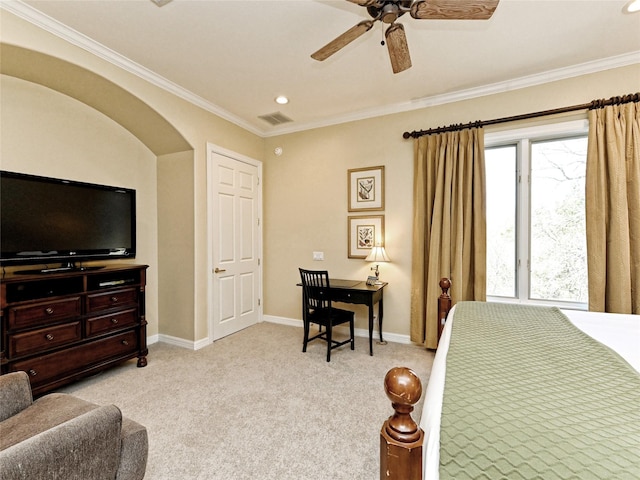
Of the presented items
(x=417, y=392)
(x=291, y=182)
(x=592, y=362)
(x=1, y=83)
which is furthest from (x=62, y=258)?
(x=592, y=362)

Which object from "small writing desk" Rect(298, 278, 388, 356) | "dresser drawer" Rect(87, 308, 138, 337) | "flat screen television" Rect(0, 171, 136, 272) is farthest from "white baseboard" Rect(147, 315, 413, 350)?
"flat screen television" Rect(0, 171, 136, 272)

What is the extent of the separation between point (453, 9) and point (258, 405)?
2.89 m

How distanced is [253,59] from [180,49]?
2.02 feet

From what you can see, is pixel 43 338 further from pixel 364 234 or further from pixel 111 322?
pixel 364 234

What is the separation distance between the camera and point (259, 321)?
446 cm

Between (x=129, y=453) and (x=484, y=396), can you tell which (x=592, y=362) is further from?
(x=129, y=453)

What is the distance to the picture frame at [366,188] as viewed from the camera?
370cm

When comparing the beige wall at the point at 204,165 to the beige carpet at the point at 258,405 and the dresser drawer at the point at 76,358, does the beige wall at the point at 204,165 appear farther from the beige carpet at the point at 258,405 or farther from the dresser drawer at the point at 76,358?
the dresser drawer at the point at 76,358

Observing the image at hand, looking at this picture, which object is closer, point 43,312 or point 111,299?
point 43,312

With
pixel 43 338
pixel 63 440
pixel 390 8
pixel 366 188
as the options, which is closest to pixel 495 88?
pixel 366 188

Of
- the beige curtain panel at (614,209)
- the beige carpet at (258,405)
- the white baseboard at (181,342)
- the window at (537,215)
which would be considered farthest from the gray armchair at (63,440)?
the beige curtain panel at (614,209)

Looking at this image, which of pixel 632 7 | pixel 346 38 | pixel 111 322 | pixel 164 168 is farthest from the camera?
pixel 164 168

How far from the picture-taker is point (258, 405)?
2246 mm

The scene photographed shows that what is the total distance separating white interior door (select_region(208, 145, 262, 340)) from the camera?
3664 mm
